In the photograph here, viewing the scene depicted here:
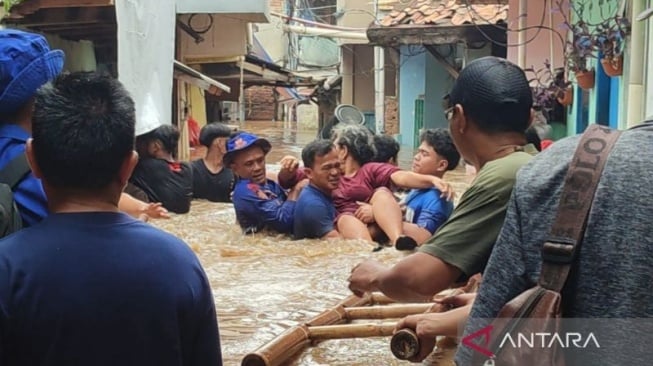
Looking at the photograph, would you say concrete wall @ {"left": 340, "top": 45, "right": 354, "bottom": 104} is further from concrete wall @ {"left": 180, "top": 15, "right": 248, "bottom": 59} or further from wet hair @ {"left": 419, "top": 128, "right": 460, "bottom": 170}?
wet hair @ {"left": 419, "top": 128, "right": 460, "bottom": 170}

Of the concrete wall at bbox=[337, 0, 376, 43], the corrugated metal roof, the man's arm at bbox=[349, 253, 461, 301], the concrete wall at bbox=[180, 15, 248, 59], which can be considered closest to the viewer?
the man's arm at bbox=[349, 253, 461, 301]

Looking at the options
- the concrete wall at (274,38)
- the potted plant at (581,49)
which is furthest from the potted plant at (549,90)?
the concrete wall at (274,38)

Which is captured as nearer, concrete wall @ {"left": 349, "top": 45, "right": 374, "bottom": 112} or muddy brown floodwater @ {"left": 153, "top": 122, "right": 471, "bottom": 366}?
muddy brown floodwater @ {"left": 153, "top": 122, "right": 471, "bottom": 366}

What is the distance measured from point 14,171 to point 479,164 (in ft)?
4.23

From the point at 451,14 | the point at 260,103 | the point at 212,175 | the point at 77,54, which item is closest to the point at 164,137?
the point at 212,175

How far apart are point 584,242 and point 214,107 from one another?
21211 millimetres

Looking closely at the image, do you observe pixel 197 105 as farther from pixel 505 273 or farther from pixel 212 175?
pixel 505 273

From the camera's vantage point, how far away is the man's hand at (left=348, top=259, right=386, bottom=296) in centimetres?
287

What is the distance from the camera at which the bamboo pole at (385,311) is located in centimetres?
408

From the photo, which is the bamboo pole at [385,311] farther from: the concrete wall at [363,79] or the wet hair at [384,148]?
the concrete wall at [363,79]

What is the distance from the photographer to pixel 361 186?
723 centimetres

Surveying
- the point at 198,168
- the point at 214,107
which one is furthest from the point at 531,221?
the point at 214,107

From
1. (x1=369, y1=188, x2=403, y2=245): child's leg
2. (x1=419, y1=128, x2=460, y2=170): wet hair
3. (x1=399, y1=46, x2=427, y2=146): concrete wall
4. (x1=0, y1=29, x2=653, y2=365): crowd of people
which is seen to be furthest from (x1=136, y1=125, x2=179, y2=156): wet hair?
(x1=399, y1=46, x2=427, y2=146): concrete wall

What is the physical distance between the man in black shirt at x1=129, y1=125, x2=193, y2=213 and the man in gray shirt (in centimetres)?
690
